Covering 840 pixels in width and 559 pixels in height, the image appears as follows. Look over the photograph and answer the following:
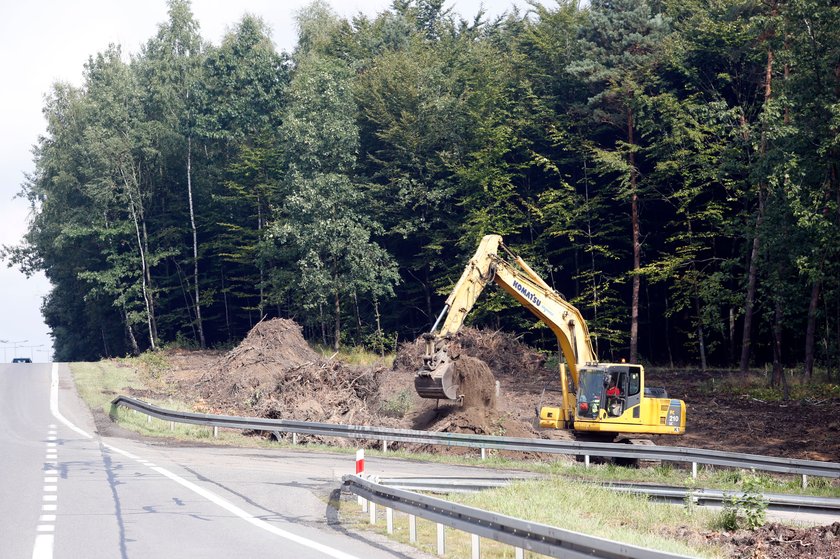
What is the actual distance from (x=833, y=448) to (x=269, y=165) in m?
46.3

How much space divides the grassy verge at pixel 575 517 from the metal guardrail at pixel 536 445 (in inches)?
260

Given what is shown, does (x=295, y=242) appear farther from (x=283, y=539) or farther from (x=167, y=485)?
(x=283, y=539)

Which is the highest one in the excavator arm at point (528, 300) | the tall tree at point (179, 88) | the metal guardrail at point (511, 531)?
the tall tree at point (179, 88)

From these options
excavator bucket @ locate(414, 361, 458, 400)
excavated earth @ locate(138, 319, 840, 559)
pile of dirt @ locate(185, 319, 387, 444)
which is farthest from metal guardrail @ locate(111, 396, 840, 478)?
pile of dirt @ locate(185, 319, 387, 444)

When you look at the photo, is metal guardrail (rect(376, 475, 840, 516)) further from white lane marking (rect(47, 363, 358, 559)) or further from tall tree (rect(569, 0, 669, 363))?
tall tree (rect(569, 0, 669, 363))

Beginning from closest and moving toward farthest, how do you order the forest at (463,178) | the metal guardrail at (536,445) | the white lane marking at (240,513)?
the white lane marking at (240,513), the metal guardrail at (536,445), the forest at (463,178)

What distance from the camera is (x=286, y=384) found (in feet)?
107

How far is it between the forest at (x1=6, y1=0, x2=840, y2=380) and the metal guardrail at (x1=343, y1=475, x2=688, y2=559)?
2213 centimetres

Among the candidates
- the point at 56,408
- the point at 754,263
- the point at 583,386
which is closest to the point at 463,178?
the point at 754,263

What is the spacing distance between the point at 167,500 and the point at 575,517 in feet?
21.9

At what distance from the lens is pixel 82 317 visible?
84312 millimetres

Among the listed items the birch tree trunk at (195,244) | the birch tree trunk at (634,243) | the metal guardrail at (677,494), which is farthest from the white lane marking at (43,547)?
the birch tree trunk at (195,244)

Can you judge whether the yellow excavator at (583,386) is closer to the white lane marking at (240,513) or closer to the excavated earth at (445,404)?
the excavated earth at (445,404)

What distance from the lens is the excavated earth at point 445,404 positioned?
90.9 feet
